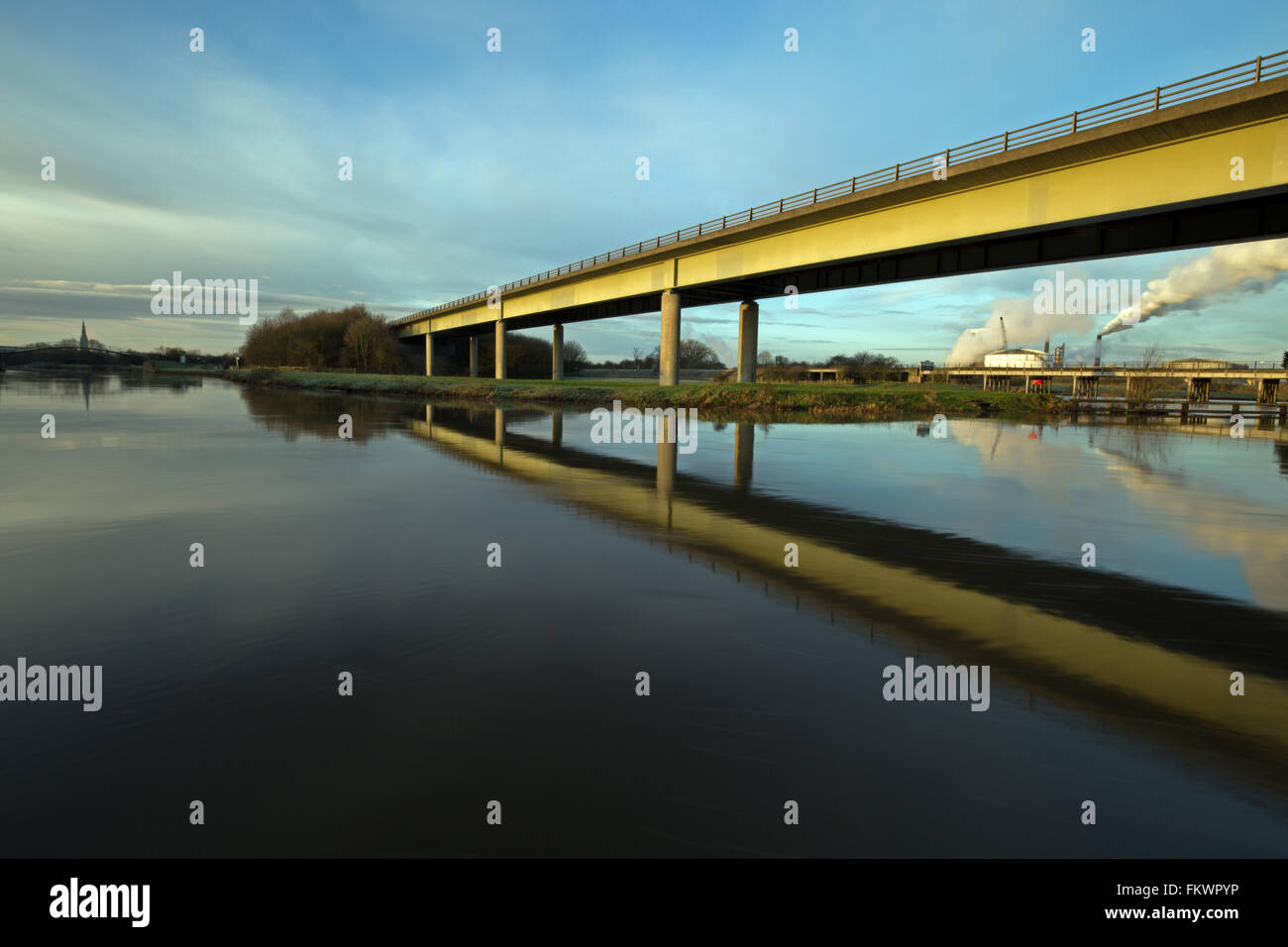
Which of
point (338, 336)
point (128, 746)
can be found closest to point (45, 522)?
point (128, 746)

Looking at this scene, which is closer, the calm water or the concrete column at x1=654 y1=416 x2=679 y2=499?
the calm water

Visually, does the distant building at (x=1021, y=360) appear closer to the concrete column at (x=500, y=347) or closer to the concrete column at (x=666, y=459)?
the concrete column at (x=500, y=347)

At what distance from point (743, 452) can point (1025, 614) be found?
53.1ft

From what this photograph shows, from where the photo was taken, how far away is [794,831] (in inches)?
155

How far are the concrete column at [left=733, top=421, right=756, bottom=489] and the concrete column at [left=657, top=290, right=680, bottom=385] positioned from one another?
17.0m

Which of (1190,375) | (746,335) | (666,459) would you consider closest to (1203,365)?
(1190,375)

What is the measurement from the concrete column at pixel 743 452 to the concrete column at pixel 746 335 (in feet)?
59.4

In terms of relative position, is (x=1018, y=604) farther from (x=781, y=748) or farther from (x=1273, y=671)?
(x=781, y=748)

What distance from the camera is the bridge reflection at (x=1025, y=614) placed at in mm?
5477

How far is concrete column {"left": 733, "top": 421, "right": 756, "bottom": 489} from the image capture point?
17.4m

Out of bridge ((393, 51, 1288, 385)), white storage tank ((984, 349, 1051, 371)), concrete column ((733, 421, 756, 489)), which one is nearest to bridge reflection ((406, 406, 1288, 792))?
concrete column ((733, 421, 756, 489))

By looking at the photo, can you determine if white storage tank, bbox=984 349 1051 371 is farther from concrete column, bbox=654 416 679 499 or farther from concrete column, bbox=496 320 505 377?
concrete column, bbox=654 416 679 499

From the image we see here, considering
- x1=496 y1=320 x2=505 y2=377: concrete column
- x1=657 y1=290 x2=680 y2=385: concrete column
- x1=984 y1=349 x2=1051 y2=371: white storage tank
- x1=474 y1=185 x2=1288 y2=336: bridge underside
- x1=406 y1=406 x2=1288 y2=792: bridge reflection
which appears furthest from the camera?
x1=984 y1=349 x2=1051 y2=371: white storage tank

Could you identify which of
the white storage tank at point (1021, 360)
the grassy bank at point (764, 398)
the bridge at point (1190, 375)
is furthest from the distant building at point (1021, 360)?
the grassy bank at point (764, 398)
